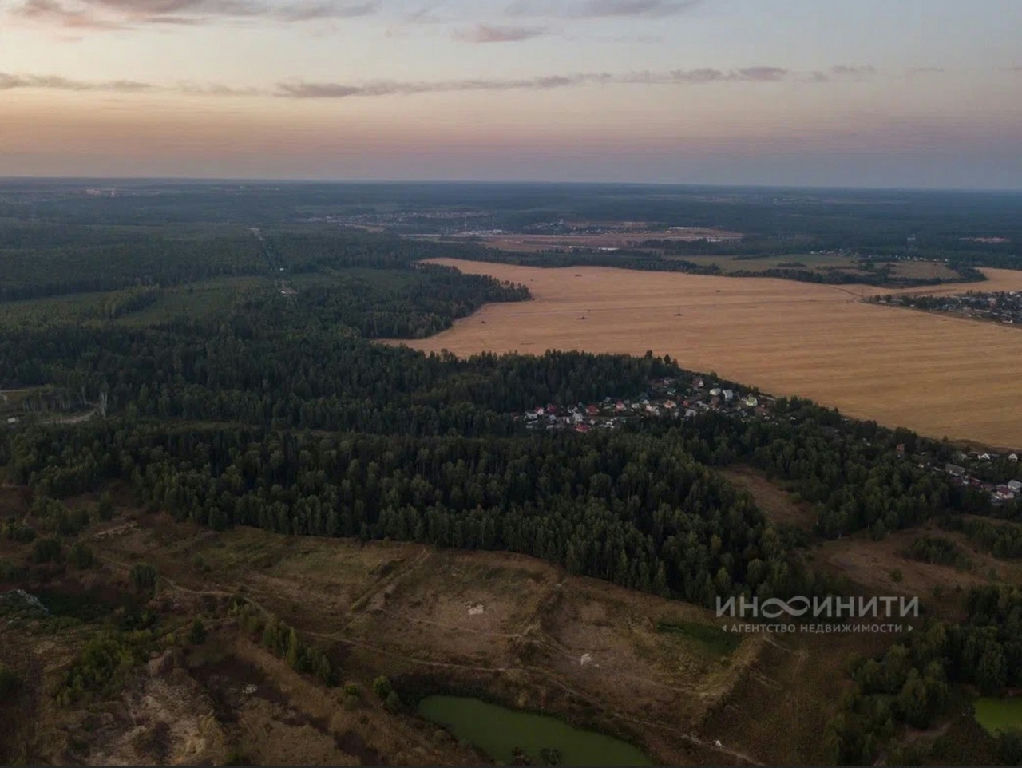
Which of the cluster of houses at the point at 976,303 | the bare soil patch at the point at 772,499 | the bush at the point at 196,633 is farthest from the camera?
the cluster of houses at the point at 976,303

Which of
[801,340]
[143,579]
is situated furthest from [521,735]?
[801,340]

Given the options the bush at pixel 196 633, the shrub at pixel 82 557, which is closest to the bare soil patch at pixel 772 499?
the bush at pixel 196 633

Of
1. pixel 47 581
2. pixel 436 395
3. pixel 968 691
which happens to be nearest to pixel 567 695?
pixel 968 691

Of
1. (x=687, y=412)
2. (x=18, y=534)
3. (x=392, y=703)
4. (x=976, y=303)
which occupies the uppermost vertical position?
(x=976, y=303)

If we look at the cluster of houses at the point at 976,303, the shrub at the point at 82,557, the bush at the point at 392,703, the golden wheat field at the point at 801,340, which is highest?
the cluster of houses at the point at 976,303

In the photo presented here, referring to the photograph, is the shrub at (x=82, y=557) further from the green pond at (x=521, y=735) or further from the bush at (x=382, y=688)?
the green pond at (x=521, y=735)

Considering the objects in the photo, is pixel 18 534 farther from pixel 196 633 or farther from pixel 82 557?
pixel 196 633
